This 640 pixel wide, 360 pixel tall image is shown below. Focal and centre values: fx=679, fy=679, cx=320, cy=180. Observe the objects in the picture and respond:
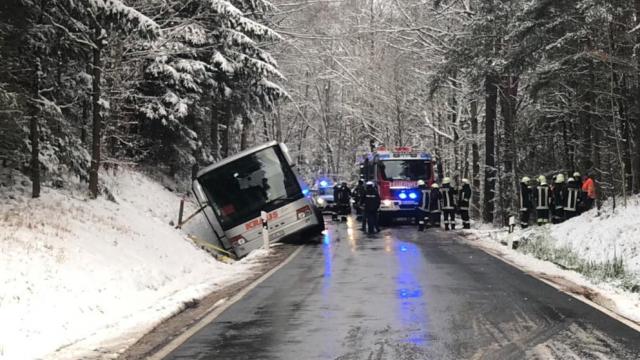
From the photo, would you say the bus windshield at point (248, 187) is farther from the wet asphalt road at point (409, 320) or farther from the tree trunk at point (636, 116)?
the tree trunk at point (636, 116)

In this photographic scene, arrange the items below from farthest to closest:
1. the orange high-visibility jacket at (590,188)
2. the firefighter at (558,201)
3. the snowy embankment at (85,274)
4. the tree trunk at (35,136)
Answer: the firefighter at (558,201), the orange high-visibility jacket at (590,188), the tree trunk at (35,136), the snowy embankment at (85,274)

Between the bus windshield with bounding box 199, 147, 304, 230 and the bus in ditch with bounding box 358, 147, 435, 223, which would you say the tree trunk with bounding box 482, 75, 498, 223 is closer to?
the bus in ditch with bounding box 358, 147, 435, 223

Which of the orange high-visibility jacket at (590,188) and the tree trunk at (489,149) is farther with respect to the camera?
the tree trunk at (489,149)

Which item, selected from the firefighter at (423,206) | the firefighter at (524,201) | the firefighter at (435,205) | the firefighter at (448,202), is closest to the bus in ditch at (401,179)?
the firefighter at (435,205)

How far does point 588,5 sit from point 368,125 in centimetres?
3456

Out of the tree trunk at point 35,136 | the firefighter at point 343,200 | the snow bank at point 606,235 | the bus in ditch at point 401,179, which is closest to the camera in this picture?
the snow bank at point 606,235

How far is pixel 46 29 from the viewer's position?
13.5 m

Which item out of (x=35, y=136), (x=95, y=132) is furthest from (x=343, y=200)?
(x=35, y=136)

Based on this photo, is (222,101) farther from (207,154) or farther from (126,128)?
(126,128)

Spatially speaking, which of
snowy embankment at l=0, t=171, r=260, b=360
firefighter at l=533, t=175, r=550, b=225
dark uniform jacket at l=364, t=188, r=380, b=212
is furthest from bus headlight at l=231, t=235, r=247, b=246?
firefighter at l=533, t=175, r=550, b=225

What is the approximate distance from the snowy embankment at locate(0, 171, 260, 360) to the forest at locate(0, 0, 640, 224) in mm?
1284

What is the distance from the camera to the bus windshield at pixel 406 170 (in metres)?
26.0

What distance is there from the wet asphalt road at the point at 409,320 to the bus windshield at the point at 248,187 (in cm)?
536

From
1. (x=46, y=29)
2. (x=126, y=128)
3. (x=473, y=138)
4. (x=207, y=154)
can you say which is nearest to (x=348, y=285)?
(x=46, y=29)
